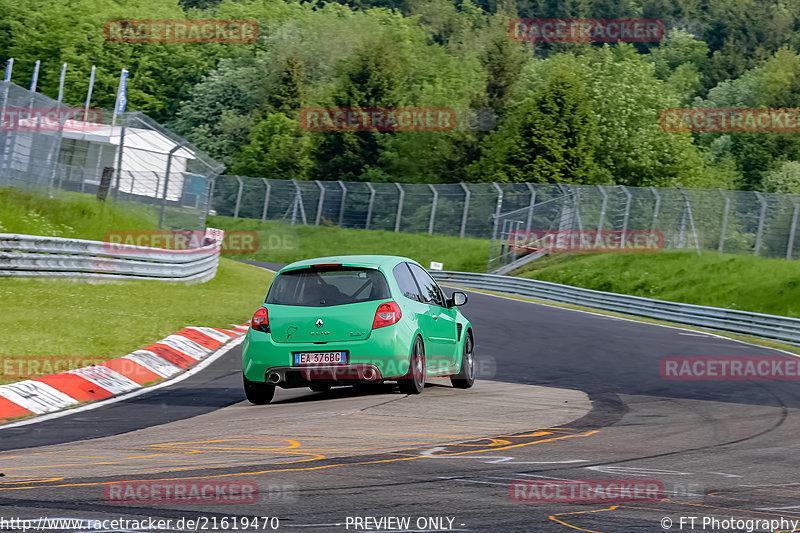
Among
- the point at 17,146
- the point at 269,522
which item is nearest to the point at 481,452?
the point at 269,522

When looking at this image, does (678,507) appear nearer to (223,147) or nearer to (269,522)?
(269,522)

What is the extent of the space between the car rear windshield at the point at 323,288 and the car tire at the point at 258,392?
0.84 meters

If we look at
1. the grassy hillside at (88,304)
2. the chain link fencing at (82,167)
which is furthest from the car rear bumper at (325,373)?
the chain link fencing at (82,167)

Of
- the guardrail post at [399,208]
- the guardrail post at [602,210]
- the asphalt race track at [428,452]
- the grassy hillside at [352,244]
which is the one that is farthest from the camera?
the guardrail post at [399,208]

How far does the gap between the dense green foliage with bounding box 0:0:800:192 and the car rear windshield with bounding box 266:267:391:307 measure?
56.9 m

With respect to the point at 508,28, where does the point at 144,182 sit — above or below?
below

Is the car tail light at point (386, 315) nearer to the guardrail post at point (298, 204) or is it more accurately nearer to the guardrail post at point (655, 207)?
the guardrail post at point (655, 207)

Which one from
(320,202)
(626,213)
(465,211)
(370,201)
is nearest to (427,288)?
(626,213)

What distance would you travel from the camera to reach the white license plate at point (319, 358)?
10.4 meters

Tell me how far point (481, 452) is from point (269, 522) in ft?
9.14

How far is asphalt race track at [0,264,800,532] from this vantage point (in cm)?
534

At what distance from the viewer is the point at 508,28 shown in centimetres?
8325

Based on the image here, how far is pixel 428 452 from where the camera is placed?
295 inches

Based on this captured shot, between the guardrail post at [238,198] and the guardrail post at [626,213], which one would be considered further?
the guardrail post at [238,198]
